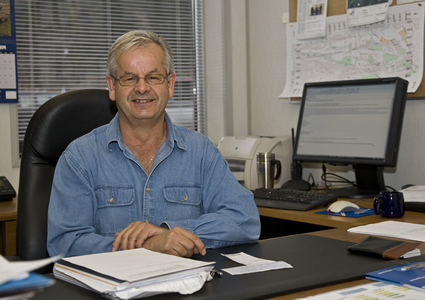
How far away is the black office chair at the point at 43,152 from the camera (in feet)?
5.00

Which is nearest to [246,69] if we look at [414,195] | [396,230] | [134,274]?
[414,195]

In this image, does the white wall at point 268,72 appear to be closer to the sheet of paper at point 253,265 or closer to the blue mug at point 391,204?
the blue mug at point 391,204

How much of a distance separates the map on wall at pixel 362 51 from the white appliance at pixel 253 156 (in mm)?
338

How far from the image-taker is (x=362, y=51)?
2484 millimetres

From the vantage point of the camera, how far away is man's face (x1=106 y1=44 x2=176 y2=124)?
5.06 ft

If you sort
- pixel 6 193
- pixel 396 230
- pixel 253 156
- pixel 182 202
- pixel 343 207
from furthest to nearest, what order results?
pixel 253 156 → pixel 6 193 → pixel 343 207 → pixel 182 202 → pixel 396 230

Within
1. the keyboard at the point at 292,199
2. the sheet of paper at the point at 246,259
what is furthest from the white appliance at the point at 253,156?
the sheet of paper at the point at 246,259

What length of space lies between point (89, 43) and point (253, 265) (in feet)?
7.57

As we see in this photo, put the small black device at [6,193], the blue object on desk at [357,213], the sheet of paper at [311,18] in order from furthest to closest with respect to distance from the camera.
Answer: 1. the sheet of paper at [311,18]
2. the small black device at [6,193]
3. the blue object on desk at [357,213]

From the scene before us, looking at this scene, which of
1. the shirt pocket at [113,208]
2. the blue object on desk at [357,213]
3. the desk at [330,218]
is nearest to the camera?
the shirt pocket at [113,208]

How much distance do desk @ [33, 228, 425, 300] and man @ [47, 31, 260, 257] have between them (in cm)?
19

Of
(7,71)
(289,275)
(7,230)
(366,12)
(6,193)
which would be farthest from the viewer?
(7,71)

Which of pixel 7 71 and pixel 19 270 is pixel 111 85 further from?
pixel 7 71

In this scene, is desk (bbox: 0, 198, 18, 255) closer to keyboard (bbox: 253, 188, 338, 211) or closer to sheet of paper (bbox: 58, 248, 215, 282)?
keyboard (bbox: 253, 188, 338, 211)
